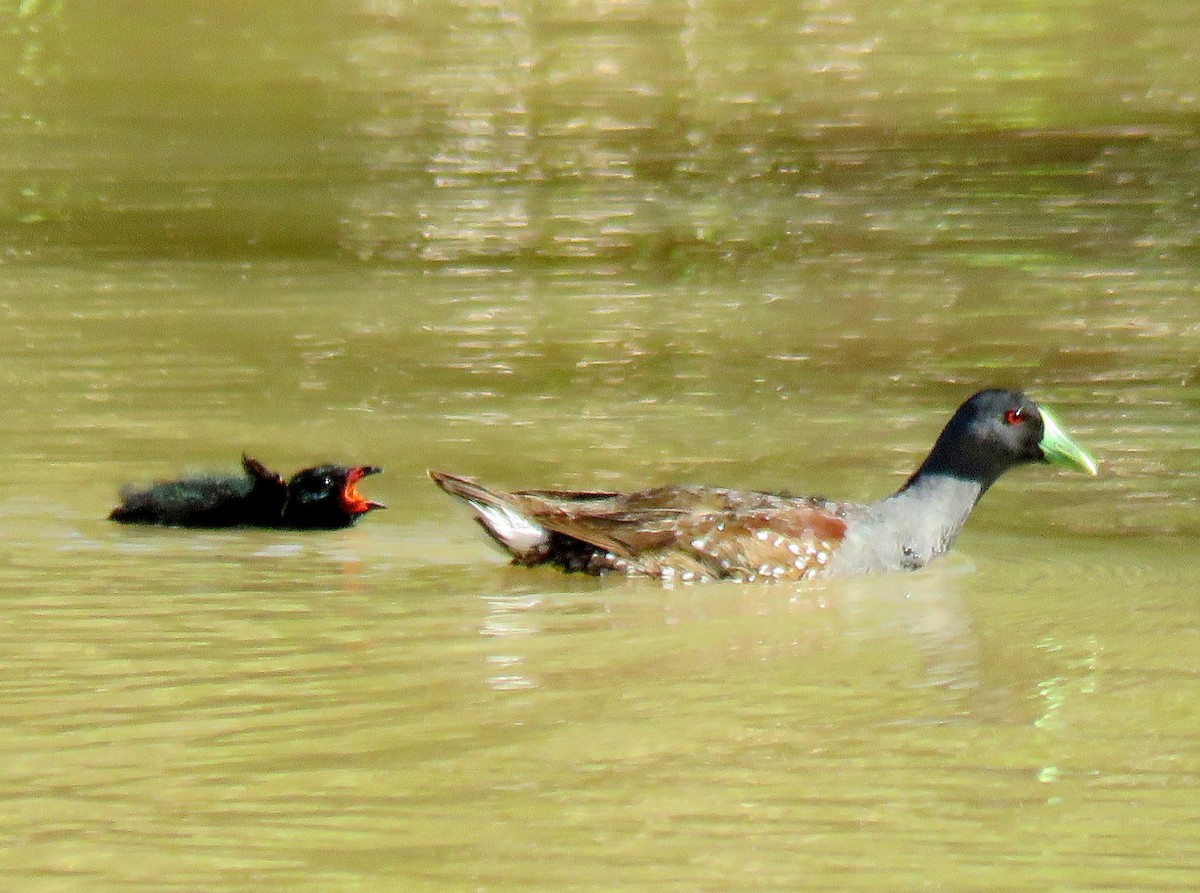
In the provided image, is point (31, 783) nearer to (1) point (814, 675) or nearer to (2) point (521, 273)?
(1) point (814, 675)

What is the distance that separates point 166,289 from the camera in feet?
35.8

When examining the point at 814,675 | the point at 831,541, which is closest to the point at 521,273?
the point at 831,541

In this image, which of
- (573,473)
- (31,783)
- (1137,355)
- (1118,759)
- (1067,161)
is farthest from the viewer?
(1067,161)

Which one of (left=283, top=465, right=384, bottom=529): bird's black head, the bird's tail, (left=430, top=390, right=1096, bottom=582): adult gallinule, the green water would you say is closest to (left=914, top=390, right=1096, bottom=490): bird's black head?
(left=430, top=390, right=1096, bottom=582): adult gallinule

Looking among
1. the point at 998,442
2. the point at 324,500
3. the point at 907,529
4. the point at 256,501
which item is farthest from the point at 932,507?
the point at 256,501

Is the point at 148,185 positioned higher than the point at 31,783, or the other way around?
the point at 148,185

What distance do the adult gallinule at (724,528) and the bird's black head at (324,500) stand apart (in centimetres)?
65

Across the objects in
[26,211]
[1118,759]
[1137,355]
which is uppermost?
[26,211]

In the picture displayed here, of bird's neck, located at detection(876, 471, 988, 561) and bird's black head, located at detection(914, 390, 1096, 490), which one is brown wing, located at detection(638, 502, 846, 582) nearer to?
bird's neck, located at detection(876, 471, 988, 561)

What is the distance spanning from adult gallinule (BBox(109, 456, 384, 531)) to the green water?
0.14 meters

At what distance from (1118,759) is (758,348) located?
5279 millimetres

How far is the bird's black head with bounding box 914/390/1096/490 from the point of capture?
7.22 metres

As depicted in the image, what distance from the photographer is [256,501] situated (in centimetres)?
743

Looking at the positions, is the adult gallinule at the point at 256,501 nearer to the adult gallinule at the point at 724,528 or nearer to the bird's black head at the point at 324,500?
the bird's black head at the point at 324,500
